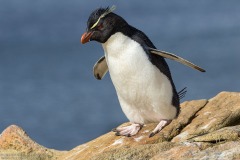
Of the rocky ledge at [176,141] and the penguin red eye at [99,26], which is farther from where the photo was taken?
the penguin red eye at [99,26]

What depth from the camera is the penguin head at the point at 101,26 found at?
22.4 feet

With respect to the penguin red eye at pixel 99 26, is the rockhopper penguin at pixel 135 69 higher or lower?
lower

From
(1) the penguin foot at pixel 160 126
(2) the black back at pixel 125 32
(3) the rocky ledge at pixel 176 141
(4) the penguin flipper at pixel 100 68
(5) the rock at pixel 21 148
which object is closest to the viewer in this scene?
(3) the rocky ledge at pixel 176 141

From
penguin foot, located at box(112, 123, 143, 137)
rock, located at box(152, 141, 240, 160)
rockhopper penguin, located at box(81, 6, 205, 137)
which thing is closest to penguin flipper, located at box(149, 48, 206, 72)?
rockhopper penguin, located at box(81, 6, 205, 137)

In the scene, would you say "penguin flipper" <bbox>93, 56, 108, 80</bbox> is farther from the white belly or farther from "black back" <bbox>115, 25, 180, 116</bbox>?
"black back" <bbox>115, 25, 180, 116</bbox>

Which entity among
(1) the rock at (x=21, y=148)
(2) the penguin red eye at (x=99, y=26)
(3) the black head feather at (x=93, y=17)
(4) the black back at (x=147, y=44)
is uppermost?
(3) the black head feather at (x=93, y=17)

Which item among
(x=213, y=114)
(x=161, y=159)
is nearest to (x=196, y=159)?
(x=161, y=159)

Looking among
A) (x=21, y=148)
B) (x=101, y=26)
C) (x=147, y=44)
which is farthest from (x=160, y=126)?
(x=21, y=148)

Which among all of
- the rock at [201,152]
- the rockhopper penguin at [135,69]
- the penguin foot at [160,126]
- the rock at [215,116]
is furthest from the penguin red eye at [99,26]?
the rock at [201,152]

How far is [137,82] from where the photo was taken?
278 inches

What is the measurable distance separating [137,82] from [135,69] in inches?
7.1

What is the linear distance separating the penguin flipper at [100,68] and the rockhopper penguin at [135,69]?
0.23m

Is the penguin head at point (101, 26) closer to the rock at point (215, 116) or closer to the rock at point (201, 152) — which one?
the rock at point (215, 116)

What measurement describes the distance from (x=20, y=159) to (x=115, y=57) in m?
2.42
